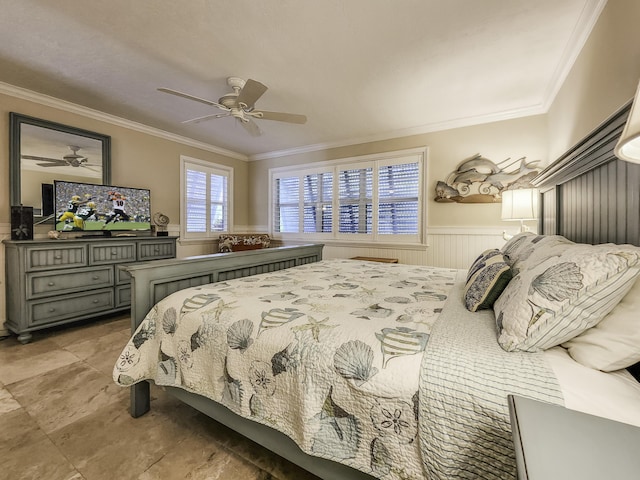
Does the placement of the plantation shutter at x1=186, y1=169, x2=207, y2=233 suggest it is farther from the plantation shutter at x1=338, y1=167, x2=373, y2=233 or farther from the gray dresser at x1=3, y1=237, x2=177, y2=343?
the plantation shutter at x1=338, y1=167, x2=373, y2=233

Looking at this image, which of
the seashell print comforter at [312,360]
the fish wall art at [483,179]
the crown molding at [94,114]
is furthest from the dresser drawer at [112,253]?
the fish wall art at [483,179]

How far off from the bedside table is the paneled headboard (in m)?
0.92

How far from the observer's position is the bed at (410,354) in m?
0.76

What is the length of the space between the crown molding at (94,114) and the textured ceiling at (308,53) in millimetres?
100

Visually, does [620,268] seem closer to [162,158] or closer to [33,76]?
[33,76]

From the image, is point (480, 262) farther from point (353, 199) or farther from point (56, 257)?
point (56, 257)

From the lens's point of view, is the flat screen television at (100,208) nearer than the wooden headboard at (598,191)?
No

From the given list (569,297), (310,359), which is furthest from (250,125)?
(569,297)

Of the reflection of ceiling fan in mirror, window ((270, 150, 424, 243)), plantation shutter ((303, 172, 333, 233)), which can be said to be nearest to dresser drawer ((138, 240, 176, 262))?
the reflection of ceiling fan in mirror

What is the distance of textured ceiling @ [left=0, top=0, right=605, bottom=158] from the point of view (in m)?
1.86

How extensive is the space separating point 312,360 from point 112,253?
3.28 metres

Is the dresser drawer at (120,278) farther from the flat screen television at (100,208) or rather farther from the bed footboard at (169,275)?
the bed footboard at (169,275)

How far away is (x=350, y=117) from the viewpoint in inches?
142

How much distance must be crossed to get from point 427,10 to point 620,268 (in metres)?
1.92
